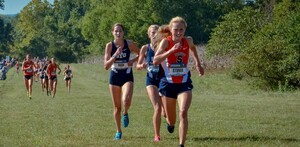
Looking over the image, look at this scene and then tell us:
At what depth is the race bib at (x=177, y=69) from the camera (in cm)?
979

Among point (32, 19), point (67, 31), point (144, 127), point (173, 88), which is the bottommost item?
point (144, 127)

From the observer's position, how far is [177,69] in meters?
9.82

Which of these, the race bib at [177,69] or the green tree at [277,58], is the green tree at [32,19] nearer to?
the green tree at [277,58]

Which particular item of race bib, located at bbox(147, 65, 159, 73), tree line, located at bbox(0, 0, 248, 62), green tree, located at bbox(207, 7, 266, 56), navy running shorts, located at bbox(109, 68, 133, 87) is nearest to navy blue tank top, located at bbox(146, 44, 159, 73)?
race bib, located at bbox(147, 65, 159, 73)

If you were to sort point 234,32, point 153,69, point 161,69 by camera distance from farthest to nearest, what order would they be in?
point 234,32 → point 153,69 → point 161,69

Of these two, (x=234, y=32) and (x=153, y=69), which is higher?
(x=234, y=32)

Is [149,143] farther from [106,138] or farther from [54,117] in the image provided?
[54,117]

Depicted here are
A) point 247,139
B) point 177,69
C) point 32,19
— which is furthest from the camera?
point 32,19

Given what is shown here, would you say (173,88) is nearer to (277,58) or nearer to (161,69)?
(161,69)

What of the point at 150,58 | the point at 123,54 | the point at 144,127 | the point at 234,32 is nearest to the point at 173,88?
the point at 123,54

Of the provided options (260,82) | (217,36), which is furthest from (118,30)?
(217,36)

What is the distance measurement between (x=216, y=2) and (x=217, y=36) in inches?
1912

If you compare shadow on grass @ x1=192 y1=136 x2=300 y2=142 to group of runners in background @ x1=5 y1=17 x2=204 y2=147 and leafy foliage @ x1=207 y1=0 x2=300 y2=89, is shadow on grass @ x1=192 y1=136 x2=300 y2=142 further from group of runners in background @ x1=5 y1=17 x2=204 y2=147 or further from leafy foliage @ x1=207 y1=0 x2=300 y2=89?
leafy foliage @ x1=207 y1=0 x2=300 y2=89

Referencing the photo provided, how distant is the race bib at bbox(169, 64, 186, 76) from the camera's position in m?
9.79
